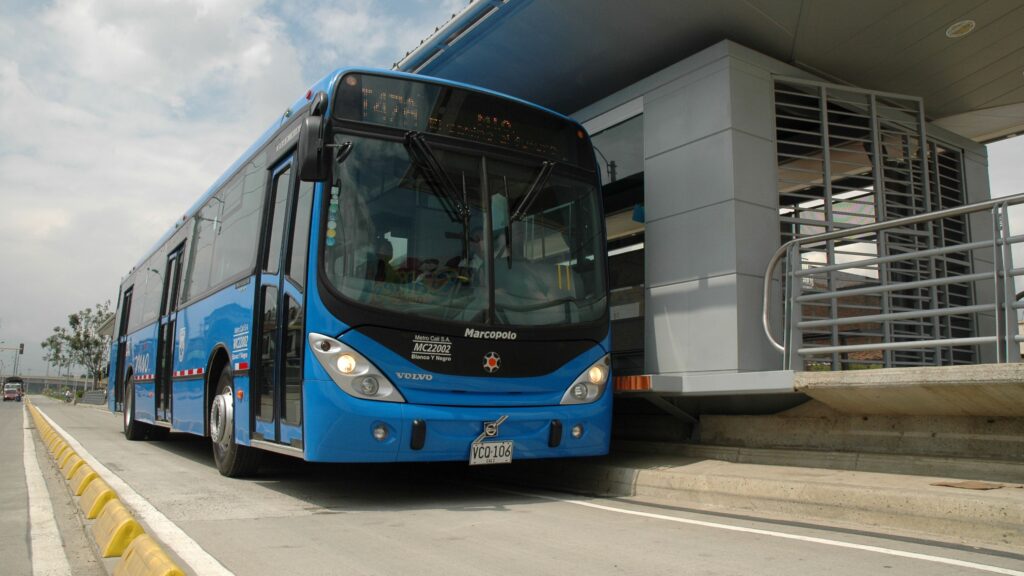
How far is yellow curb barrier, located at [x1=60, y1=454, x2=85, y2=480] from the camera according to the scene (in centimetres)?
887

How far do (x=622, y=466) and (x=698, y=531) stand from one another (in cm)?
233

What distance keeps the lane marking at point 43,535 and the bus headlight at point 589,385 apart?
397 cm

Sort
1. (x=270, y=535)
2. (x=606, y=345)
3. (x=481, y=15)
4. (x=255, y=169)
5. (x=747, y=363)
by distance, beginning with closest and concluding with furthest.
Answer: (x=270, y=535)
(x=606, y=345)
(x=747, y=363)
(x=255, y=169)
(x=481, y=15)

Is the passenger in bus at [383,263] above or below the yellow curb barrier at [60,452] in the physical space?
above

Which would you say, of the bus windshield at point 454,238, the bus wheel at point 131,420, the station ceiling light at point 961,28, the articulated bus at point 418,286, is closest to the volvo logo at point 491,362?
the articulated bus at point 418,286

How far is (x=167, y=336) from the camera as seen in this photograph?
1150 cm

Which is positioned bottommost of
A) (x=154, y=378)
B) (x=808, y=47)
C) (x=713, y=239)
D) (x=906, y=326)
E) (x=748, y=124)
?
(x=154, y=378)

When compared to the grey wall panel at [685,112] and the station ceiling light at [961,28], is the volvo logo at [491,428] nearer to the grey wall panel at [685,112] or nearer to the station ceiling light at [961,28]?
the grey wall panel at [685,112]

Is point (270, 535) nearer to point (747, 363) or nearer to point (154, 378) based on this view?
point (747, 363)

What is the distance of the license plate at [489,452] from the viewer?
6301mm

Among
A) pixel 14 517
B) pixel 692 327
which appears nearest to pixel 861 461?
pixel 692 327

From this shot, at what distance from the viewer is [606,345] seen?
731 centimetres

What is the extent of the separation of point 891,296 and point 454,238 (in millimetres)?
4788

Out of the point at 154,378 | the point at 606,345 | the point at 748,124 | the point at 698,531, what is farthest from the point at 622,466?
the point at 154,378
